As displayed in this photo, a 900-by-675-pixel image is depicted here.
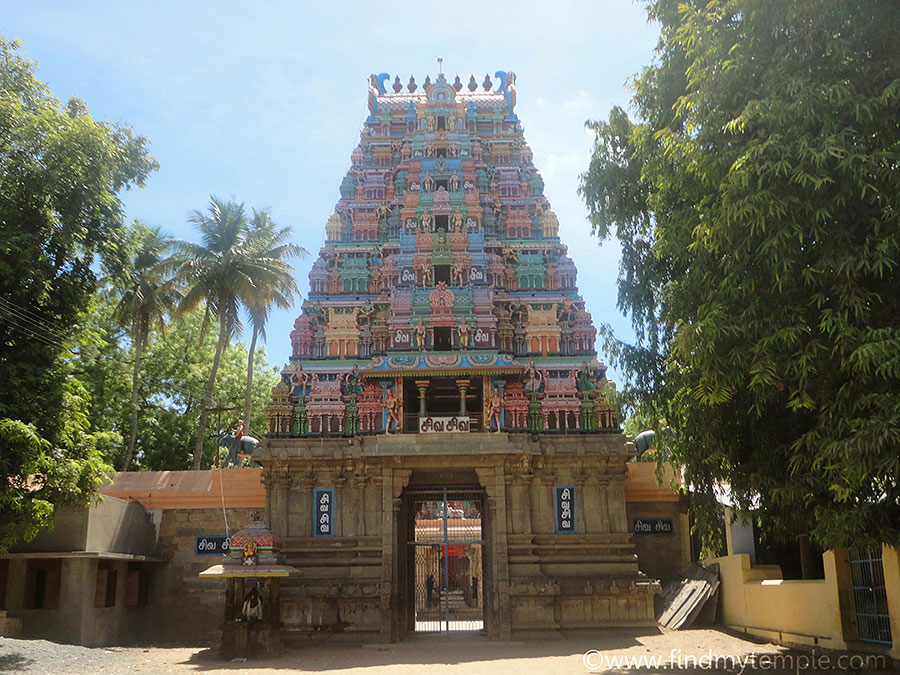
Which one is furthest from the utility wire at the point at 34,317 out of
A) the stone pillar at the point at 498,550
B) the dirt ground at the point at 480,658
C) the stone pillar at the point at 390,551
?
the stone pillar at the point at 498,550

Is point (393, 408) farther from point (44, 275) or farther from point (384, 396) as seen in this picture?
point (44, 275)

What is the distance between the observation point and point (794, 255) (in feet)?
36.1

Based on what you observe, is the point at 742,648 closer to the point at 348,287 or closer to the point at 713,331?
the point at 713,331

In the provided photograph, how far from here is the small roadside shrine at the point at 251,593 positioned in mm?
16969

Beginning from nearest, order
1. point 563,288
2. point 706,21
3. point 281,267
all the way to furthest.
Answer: point 706,21 < point 563,288 < point 281,267

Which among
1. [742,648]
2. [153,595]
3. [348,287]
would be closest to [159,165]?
[348,287]

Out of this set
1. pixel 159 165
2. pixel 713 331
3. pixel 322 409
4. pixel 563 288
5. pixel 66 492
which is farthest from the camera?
pixel 563 288

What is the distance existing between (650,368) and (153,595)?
1546 cm

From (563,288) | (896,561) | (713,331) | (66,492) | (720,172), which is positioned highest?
(563,288)

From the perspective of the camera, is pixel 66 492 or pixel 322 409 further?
pixel 322 409

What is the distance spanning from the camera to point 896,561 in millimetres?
12523

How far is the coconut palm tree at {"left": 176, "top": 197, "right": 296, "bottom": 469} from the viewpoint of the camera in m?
29.0

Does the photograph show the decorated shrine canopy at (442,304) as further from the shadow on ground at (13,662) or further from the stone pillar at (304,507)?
the shadow on ground at (13,662)

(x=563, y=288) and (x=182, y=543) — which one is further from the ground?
(x=563, y=288)
